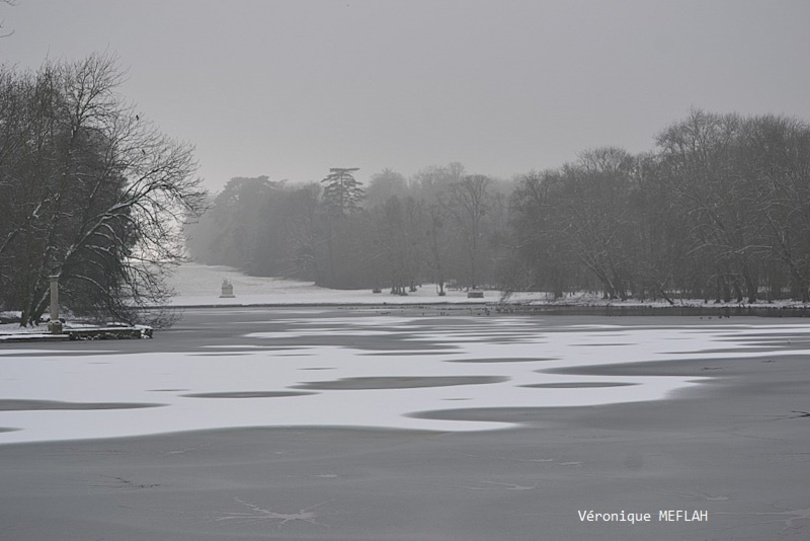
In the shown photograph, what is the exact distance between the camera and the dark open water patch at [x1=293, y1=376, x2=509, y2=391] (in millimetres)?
19578

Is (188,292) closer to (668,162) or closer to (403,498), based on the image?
(668,162)

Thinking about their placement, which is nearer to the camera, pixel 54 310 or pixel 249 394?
pixel 249 394

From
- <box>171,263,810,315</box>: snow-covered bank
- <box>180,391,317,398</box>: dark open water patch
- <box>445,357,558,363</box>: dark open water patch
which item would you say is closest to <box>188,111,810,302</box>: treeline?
<box>171,263,810,315</box>: snow-covered bank

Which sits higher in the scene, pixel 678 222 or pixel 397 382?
pixel 678 222

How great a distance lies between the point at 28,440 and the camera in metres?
13.3

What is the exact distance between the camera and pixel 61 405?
17.1 m

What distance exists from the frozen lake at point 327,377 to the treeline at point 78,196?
7.78 meters

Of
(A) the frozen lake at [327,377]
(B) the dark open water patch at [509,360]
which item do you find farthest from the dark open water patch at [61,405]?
(B) the dark open water patch at [509,360]

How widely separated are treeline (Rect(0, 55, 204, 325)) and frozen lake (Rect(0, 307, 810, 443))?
778 centimetres

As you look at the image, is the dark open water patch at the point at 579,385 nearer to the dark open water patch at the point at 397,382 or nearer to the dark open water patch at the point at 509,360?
the dark open water patch at the point at 397,382

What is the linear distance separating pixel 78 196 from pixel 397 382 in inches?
1206

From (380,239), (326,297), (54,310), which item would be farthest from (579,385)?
(380,239)

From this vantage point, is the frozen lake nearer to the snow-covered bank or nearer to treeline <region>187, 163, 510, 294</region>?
the snow-covered bank

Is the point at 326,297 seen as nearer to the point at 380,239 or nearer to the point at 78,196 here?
the point at 380,239
